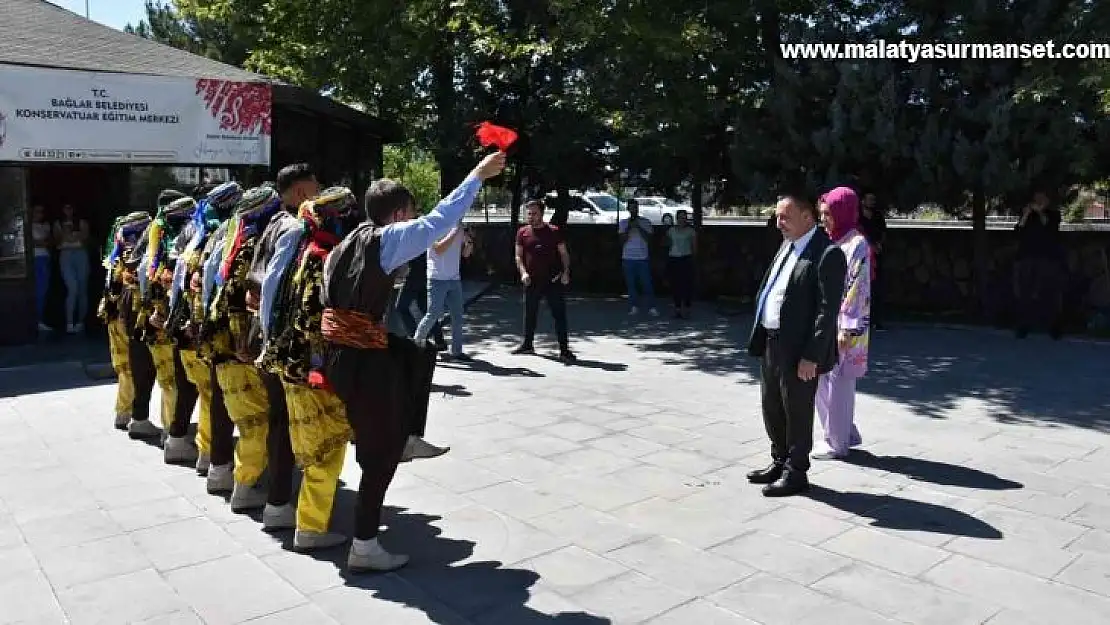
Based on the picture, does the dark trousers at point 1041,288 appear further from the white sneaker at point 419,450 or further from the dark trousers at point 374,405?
the dark trousers at point 374,405

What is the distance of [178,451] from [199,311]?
1318 millimetres

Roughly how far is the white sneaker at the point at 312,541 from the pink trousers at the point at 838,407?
130 inches

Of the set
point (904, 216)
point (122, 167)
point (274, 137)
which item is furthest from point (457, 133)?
point (904, 216)

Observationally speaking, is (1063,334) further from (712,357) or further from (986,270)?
(712,357)

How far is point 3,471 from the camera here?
6.05 metres

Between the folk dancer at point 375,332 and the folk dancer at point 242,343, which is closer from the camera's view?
the folk dancer at point 375,332

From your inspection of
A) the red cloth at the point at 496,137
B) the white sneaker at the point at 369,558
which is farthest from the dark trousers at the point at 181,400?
the red cloth at the point at 496,137

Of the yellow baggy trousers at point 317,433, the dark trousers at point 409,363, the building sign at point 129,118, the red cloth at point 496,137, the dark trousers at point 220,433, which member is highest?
the building sign at point 129,118

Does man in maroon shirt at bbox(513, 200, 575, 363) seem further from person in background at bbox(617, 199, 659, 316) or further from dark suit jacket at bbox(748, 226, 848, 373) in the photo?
dark suit jacket at bbox(748, 226, 848, 373)

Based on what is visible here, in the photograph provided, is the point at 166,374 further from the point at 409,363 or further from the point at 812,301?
the point at 812,301

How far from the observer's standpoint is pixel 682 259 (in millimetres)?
13914

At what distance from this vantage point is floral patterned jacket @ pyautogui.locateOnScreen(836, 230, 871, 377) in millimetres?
6039

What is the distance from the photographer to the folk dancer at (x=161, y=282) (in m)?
6.02

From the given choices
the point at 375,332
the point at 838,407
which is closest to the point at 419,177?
the point at 838,407
